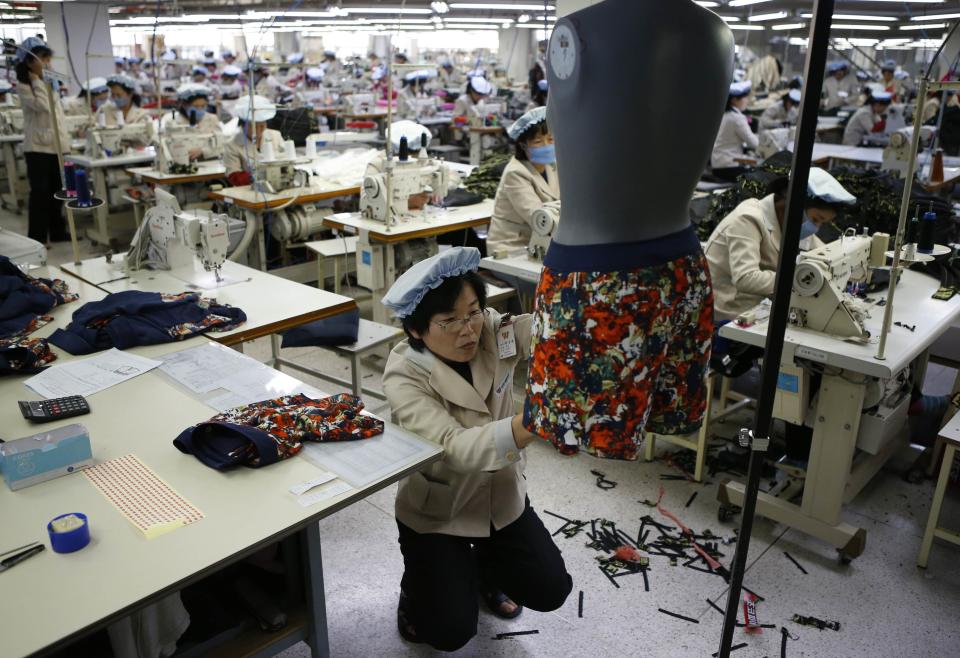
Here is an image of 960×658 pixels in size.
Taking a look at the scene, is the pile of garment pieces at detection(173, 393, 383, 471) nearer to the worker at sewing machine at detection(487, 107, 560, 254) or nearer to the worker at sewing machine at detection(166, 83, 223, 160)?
the worker at sewing machine at detection(487, 107, 560, 254)

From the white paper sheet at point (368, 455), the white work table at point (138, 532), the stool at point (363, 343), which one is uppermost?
the white paper sheet at point (368, 455)

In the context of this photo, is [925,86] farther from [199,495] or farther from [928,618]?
[199,495]

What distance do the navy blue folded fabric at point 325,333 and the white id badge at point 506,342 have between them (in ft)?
3.95

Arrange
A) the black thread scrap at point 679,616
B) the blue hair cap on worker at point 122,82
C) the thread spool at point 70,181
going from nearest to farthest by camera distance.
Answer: the black thread scrap at point 679,616, the thread spool at point 70,181, the blue hair cap on worker at point 122,82

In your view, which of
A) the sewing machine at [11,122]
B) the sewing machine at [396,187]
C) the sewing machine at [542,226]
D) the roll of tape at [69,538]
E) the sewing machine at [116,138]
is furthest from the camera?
the sewing machine at [11,122]

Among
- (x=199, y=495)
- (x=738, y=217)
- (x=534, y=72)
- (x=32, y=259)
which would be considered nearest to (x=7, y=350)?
(x=199, y=495)

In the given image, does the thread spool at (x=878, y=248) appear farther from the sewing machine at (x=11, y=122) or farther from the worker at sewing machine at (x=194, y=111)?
the sewing machine at (x=11, y=122)

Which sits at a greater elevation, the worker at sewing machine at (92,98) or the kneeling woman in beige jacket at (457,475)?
the worker at sewing machine at (92,98)

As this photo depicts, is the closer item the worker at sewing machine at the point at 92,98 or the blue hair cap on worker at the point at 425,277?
the blue hair cap on worker at the point at 425,277

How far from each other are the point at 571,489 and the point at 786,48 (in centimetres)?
1697

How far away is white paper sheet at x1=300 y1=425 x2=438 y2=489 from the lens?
1.62 m

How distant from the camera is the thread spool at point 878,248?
2.65 m

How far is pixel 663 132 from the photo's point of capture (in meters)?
1.08

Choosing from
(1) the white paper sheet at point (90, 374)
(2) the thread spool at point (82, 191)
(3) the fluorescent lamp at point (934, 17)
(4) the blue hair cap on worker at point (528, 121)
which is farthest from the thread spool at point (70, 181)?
(3) the fluorescent lamp at point (934, 17)
